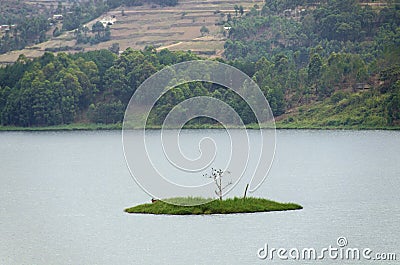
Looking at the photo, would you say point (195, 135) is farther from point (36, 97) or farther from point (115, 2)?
point (115, 2)

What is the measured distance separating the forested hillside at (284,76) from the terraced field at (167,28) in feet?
24.2

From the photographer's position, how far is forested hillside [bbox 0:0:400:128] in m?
95.9

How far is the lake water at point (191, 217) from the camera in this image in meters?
42.1

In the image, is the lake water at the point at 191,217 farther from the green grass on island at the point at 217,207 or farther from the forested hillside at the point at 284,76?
the forested hillside at the point at 284,76

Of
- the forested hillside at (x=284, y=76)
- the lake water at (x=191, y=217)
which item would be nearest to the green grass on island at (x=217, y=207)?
the lake water at (x=191, y=217)

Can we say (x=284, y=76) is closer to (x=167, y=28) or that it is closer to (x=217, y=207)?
(x=167, y=28)

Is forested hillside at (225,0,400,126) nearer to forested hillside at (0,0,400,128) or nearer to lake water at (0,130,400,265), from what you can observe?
forested hillside at (0,0,400,128)

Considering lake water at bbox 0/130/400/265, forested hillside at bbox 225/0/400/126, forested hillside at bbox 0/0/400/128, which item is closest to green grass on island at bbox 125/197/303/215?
lake water at bbox 0/130/400/265

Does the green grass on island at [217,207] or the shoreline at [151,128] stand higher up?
the shoreline at [151,128]

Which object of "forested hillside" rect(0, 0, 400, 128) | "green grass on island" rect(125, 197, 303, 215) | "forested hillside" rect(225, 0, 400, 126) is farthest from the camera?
"forested hillside" rect(0, 0, 400, 128)

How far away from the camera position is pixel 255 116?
9738cm

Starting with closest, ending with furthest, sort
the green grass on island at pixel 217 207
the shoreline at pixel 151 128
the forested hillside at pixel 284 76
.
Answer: the green grass on island at pixel 217 207 < the shoreline at pixel 151 128 < the forested hillside at pixel 284 76

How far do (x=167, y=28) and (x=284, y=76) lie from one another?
1460 inches

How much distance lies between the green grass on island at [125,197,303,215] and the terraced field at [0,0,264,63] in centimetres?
7589
